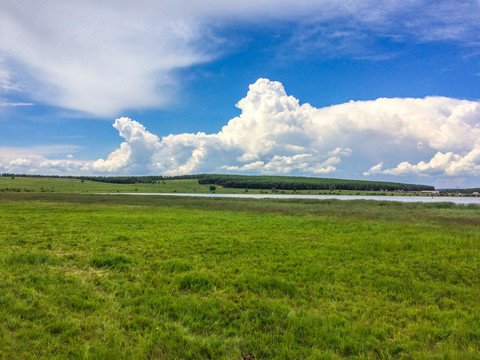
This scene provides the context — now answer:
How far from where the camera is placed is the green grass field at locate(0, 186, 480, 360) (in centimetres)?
583

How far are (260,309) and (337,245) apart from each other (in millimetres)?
8950

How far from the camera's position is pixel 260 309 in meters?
7.45

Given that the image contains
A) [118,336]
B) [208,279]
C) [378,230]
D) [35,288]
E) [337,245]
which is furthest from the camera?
[378,230]

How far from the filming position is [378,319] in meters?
7.07

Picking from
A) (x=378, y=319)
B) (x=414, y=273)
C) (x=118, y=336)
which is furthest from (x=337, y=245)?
(x=118, y=336)

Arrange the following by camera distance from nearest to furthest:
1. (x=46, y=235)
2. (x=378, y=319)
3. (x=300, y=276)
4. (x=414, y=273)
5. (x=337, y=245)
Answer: (x=378, y=319) → (x=300, y=276) → (x=414, y=273) → (x=337, y=245) → (x=46, y=235)

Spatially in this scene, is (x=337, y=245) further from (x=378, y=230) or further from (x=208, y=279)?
(x=208, y=279)

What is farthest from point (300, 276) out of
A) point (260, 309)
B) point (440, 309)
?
point (440, 309)

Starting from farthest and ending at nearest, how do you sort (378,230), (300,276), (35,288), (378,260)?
1. (378,230)
2. (378,260)
3. (300,276)
4. (35,288)

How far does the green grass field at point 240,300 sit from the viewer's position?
5.83 meters

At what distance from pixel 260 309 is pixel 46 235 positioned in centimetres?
1631

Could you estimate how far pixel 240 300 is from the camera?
8.02 metres

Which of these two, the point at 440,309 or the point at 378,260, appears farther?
the point at 378,260

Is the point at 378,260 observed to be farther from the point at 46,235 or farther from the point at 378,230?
the point at 46,235
